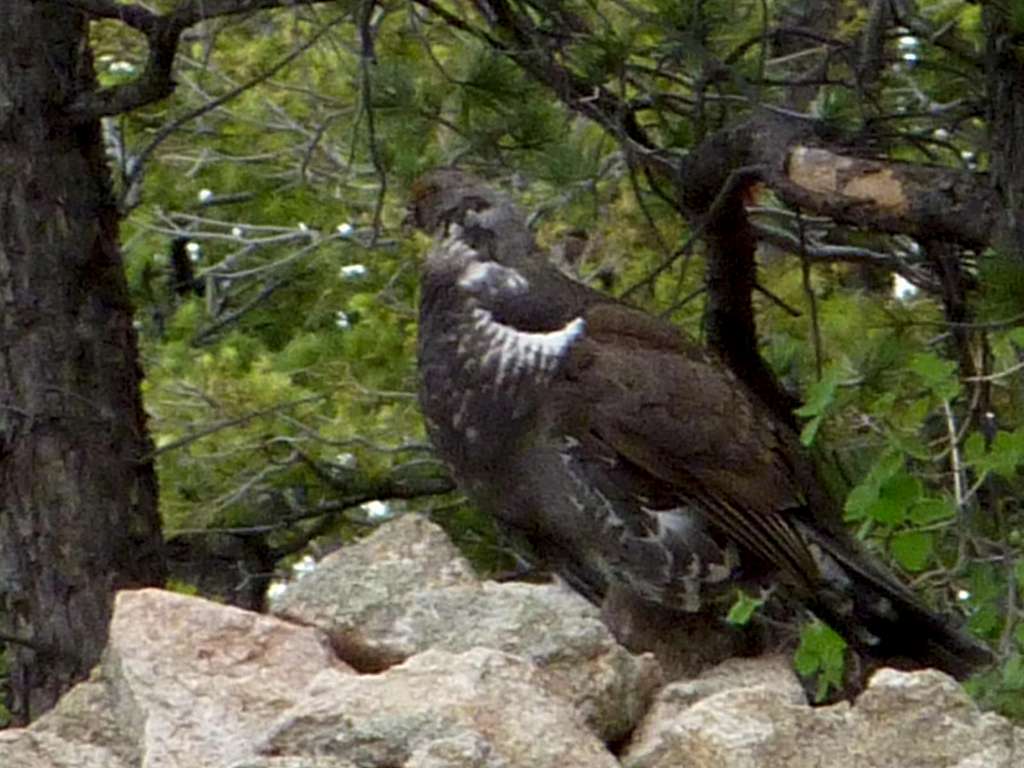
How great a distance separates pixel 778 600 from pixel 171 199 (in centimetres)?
584

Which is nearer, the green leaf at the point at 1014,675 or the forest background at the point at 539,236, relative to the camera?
the green leaf at the point at 1014,675

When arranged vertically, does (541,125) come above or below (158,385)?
above

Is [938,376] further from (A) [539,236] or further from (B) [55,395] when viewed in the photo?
(A) [539,236]

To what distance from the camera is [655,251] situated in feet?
26.6

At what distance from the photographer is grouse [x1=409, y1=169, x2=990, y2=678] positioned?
5.63m

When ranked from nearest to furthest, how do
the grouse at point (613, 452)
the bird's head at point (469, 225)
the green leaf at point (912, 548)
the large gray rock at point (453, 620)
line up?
the large gray rock at point (453, 620) → the green leaf at point (912, 548) → the grouse at point (613, 452) → the bird's head at point (469, 225)

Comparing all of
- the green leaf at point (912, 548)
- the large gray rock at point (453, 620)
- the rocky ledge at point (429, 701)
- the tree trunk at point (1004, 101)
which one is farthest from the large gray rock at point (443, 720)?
the tree trunk at point (1004, 101)

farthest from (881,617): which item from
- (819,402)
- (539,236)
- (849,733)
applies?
(539,236)

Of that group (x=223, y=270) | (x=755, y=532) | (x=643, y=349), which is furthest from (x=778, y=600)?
(x=223, y=270)

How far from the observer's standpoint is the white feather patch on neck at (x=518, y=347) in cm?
568

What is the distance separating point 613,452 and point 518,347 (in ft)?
1.08

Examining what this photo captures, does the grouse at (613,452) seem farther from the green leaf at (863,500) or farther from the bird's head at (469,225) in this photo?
the green leaf at (863,500)

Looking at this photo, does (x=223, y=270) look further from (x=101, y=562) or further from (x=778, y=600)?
(x=778, y=600)

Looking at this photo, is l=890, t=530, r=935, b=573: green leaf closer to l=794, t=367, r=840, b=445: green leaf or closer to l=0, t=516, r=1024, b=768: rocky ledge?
l=794, t=367, r=840, b=445: green leaf
